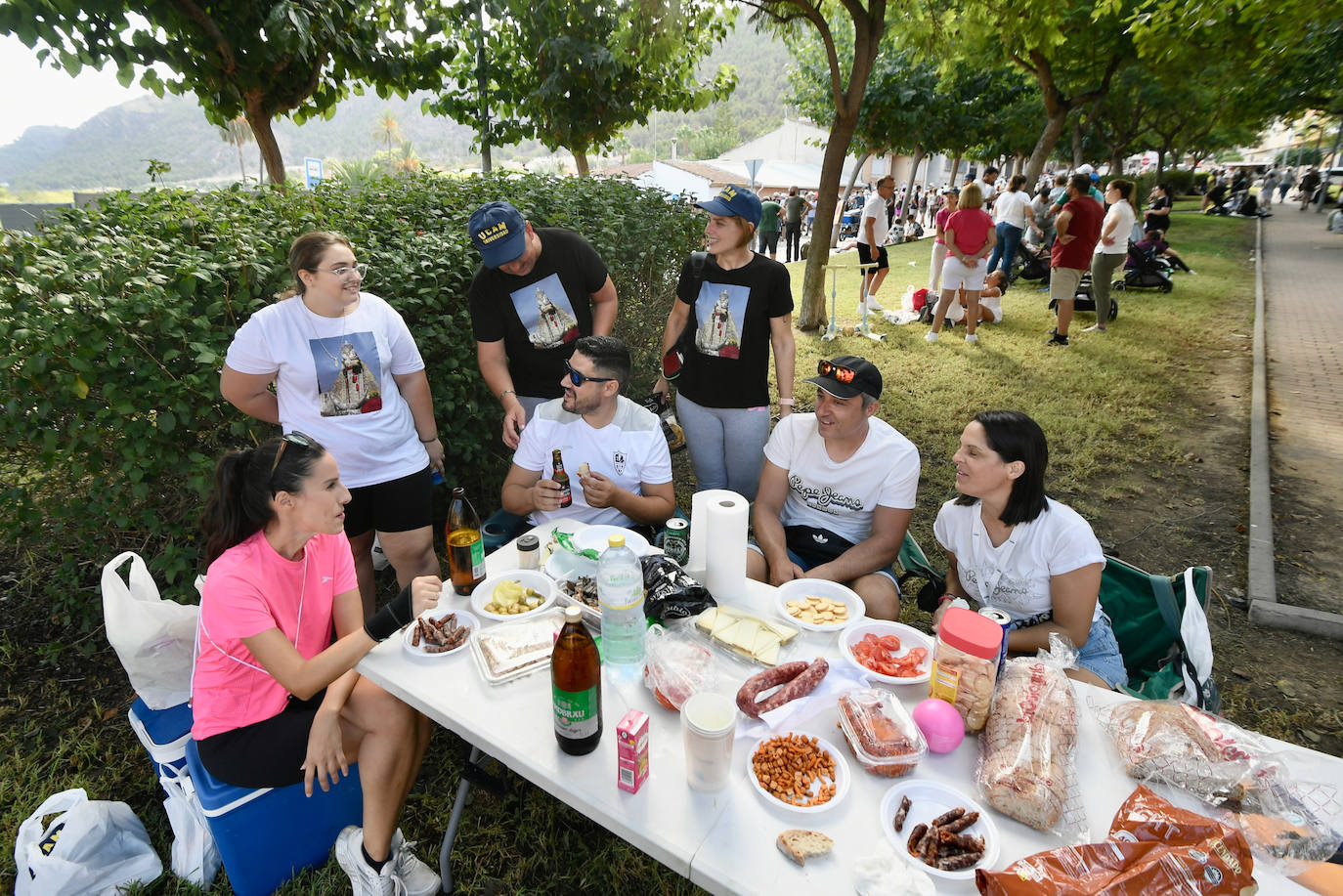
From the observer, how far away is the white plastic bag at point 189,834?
7.47 feet

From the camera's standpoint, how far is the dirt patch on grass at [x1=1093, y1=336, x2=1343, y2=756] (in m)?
3.17

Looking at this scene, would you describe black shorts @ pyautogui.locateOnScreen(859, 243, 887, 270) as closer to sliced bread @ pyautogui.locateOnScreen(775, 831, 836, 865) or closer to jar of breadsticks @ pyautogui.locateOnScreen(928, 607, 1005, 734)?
jar of breadsticks @ pyautogui.locateOnScreen(928, 607, 1005, 734)

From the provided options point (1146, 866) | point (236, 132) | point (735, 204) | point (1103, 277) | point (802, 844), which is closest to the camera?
point (1146, 866)

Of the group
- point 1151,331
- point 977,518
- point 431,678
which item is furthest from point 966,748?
point 1151,331

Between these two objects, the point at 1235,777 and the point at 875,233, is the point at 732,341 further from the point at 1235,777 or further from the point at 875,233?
the point at 875,233

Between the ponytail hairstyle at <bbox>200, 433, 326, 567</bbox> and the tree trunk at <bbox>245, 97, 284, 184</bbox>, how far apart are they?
3.93m

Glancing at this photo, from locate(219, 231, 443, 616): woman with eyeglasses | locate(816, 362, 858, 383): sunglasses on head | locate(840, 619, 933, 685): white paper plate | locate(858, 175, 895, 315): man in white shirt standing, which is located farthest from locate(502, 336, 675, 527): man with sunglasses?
locate(858, 175, 895, 315): man in white shirt standing

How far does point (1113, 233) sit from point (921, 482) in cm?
594

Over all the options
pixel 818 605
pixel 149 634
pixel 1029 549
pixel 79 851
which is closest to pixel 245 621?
pixel 149 634

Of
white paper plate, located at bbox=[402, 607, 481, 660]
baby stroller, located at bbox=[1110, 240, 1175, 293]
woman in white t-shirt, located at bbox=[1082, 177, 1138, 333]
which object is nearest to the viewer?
white paper plate, located at bbox=[402, 607, 481, 660]

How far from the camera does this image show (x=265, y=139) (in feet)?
18.0

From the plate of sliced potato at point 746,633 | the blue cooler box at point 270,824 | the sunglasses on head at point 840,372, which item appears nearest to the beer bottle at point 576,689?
the plate of sliced potato at point 746,633

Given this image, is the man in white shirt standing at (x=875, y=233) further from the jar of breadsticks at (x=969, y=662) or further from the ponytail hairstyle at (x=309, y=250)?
the jar of breadsticks at (x=969, y=662)

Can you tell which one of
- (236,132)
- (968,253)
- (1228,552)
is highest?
(236,132)
